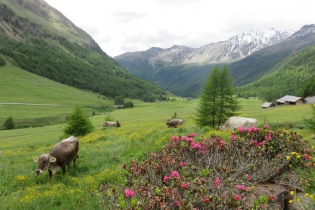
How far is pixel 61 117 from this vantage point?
436ft

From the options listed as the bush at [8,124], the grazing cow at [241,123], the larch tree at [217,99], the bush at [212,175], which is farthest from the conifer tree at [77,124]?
the bush at [8,124]

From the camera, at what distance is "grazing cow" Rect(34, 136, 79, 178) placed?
13.0 meters

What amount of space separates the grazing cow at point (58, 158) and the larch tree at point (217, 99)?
24.2 m

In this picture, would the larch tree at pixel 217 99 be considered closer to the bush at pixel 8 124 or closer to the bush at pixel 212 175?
the bush at pixel 212 175

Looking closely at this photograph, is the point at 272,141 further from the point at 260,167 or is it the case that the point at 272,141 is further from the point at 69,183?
the point at 69,183

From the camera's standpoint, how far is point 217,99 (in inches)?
1387

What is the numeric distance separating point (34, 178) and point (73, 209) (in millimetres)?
6247

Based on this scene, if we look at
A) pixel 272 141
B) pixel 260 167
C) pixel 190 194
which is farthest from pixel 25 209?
pixel 272 141

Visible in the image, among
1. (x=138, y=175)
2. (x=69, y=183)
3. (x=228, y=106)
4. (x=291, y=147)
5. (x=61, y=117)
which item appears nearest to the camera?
(x=138, y=175)

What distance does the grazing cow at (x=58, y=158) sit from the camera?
12953 millimetres

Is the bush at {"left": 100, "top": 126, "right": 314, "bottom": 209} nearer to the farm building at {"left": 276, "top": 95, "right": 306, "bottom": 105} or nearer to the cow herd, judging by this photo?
the cow herd

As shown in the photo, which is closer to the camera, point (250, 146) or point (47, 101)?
point (250, 146)

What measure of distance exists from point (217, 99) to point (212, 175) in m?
31.1

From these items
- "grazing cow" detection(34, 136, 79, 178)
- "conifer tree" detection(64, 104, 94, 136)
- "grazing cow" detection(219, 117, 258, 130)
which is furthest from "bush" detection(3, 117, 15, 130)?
"grazing cow" detection(219, 117, 258, 130)
